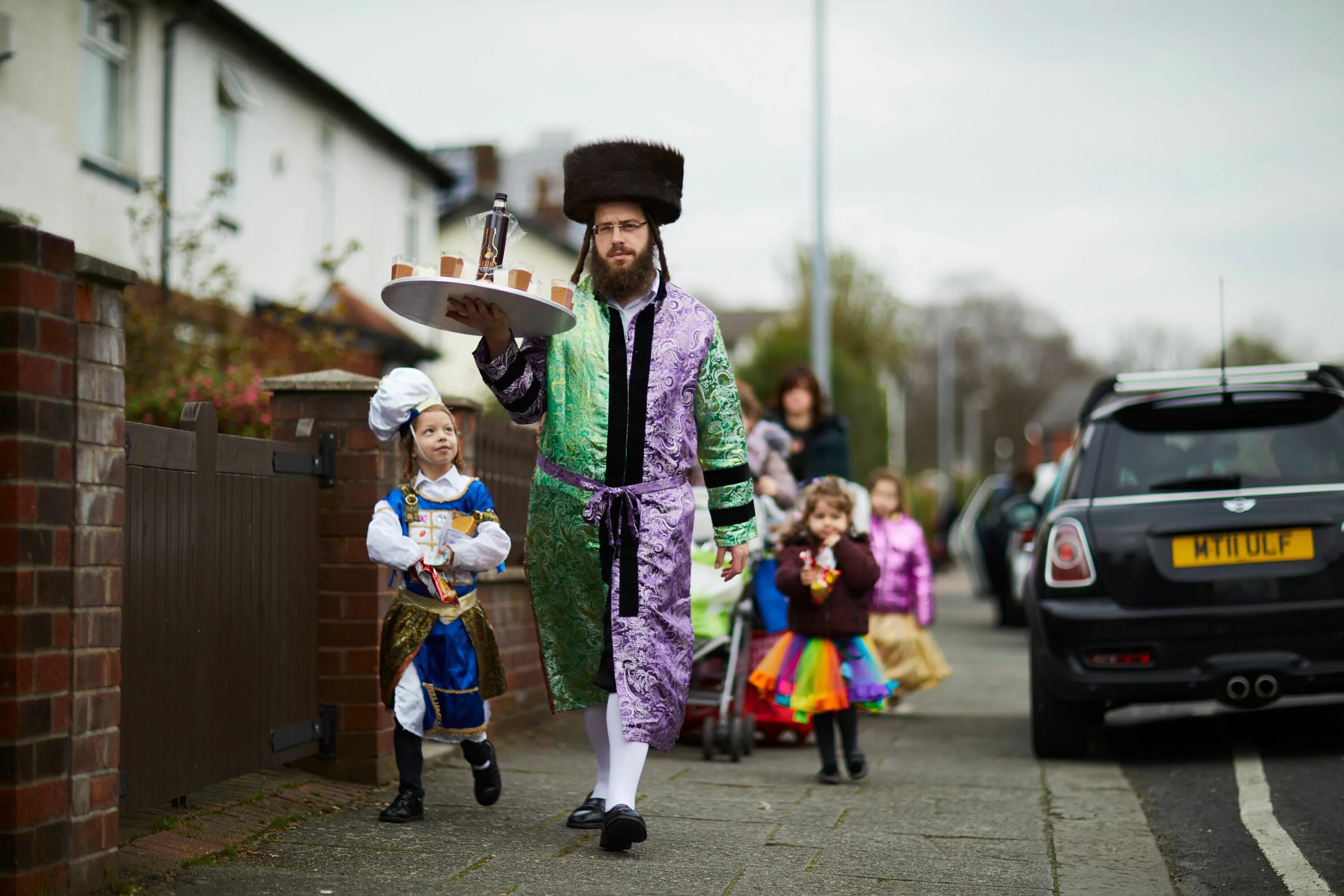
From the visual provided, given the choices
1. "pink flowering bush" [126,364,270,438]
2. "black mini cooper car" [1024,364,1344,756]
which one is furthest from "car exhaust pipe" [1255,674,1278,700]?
"pink flowering bush" [126,364,270,438]

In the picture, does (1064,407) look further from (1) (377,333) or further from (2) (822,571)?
(2) (822,571)

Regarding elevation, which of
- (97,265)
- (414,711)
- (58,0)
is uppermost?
(58,0)

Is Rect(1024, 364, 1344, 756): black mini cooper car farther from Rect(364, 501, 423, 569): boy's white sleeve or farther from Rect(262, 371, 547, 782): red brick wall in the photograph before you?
Rect(364, 501, 423, 569): boy's white sleeve

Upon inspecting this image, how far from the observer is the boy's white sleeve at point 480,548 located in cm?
494

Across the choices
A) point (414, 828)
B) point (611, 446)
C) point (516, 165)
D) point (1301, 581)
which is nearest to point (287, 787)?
point (414, 828)

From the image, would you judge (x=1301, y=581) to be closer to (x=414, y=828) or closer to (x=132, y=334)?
(x=414, y=828)

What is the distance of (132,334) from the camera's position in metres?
12.1

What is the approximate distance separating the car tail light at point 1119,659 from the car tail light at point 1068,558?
31 centimetres

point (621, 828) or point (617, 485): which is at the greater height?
point (617, 485)

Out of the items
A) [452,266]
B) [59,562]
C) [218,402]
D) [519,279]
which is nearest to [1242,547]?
[519,279]

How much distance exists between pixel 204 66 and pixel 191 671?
1491 centimetres

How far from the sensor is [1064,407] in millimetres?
106750

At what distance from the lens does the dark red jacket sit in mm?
6574

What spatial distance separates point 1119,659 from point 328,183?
1786 centimetres
